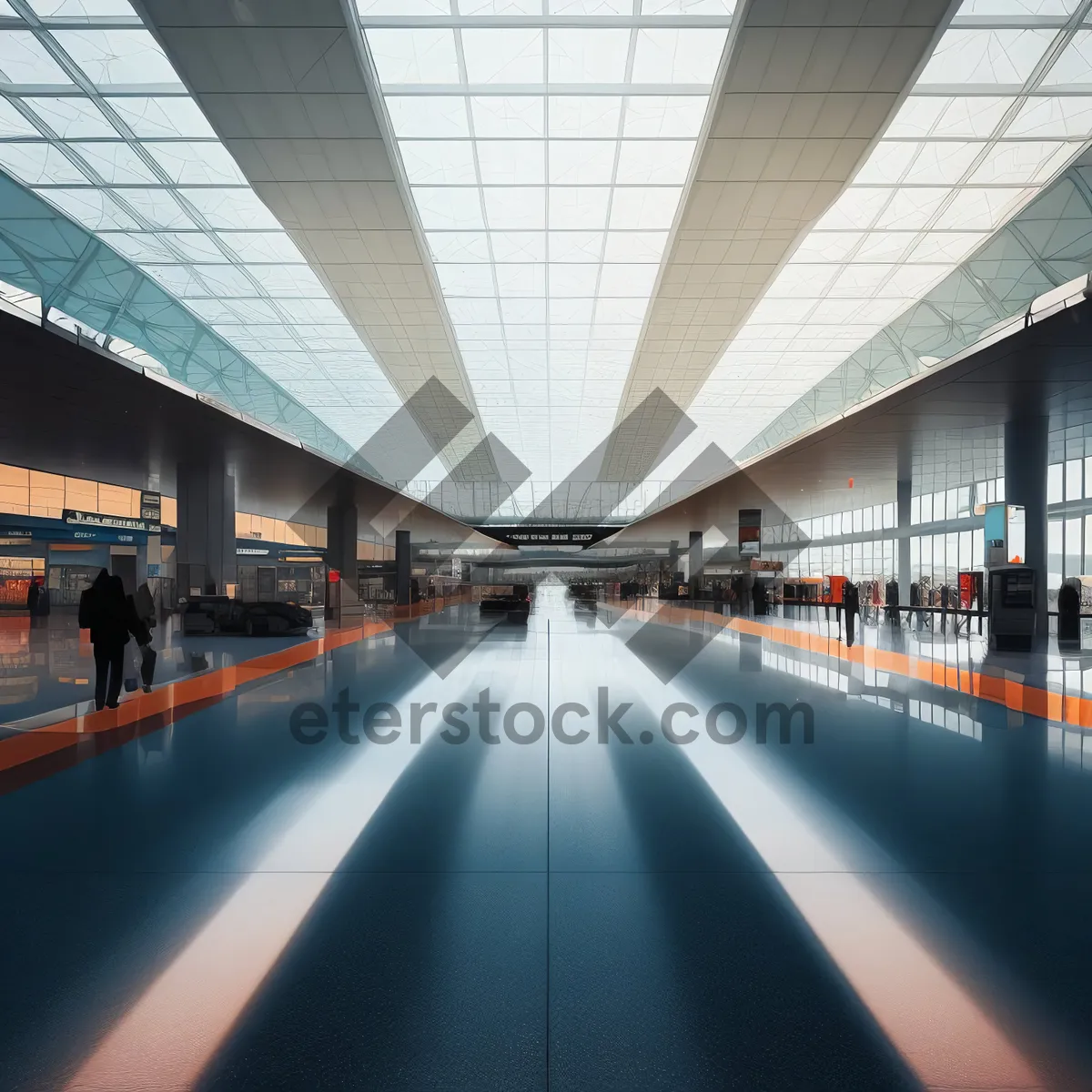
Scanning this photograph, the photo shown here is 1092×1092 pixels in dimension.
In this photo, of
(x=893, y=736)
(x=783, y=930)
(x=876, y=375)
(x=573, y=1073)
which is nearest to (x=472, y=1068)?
(x=573, y=1073)

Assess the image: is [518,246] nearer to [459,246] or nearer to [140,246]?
[459,246]

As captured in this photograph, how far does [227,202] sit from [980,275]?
50.5ft

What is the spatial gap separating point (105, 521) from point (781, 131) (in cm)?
3091

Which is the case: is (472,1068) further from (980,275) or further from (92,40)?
(980,275)

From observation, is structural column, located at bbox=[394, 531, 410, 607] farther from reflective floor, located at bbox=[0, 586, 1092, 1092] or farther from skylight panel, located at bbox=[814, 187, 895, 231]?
reflective floor, located at bbox=[0, 586, 1092, 1092]

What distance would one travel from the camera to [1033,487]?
1848 cm

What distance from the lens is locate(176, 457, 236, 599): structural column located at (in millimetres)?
25344

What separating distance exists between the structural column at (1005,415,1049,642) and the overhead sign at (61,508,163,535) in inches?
1099

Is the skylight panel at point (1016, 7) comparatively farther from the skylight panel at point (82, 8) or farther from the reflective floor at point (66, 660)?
the reflective floor at point (66, 660)

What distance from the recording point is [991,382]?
1491cm

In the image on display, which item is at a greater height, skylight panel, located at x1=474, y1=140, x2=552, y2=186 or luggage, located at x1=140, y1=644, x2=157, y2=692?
skylight panel, located at x1=474, y1=140, x2=552, y2=186

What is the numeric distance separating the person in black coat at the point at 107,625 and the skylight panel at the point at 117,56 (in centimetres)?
775

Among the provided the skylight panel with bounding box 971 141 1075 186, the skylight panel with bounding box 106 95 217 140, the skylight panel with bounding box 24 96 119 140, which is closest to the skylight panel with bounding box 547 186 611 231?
the skylight panel with bounding box 106 95 217 140

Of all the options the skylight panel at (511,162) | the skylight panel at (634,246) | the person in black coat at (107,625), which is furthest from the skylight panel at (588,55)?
the person in black coat at (107,625)
